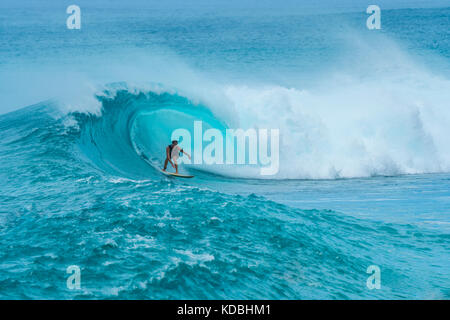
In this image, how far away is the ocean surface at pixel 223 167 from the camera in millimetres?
4215

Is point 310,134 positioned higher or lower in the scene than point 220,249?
higher

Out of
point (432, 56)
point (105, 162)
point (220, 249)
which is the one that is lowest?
point (220, 249)

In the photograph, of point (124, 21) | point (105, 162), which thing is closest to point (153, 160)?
point (105, 162)

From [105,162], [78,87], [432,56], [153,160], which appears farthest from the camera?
[432,56]

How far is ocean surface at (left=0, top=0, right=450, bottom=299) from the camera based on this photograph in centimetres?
421

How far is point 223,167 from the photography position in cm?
834

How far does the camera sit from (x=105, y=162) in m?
7.23

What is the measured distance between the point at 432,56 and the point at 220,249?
12383 millimetres

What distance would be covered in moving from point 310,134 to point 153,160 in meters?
3.70
